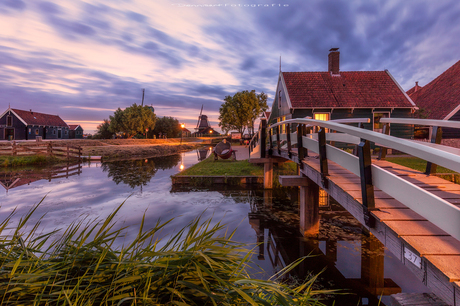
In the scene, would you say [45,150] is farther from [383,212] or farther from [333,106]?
[383,212]

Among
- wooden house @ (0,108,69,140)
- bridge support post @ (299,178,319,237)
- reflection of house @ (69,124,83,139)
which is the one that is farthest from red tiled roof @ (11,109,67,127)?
bridge support post @ (299,178,319,237)

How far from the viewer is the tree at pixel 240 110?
48684 millimetres

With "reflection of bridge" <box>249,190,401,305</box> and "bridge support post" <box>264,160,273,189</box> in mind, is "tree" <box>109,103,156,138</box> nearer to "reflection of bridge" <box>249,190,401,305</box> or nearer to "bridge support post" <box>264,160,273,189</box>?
"bridge support post" <box>264,160,273,189</box>

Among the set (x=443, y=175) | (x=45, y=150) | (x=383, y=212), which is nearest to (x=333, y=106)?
(x=443, y=175)

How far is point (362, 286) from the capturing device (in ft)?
15.2

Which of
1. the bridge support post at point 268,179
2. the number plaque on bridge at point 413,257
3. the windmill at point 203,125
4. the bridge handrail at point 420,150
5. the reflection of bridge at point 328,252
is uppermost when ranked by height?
the windmill at point 203,125

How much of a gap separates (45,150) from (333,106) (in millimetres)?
24881

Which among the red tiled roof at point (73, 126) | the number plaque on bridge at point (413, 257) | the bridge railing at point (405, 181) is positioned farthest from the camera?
the red tiled roof at point (73, 126)

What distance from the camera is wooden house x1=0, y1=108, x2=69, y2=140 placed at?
44281 mm

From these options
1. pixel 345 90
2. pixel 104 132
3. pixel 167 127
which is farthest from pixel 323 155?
pixel 167 127

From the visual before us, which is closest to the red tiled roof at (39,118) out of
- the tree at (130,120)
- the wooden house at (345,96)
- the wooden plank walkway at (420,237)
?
the tree at (130,120)

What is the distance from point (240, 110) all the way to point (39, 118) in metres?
38.6

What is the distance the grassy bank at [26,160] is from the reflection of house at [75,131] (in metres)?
43.9

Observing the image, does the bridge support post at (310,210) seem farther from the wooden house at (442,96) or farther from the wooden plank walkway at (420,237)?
the wooden house at (442,96)
